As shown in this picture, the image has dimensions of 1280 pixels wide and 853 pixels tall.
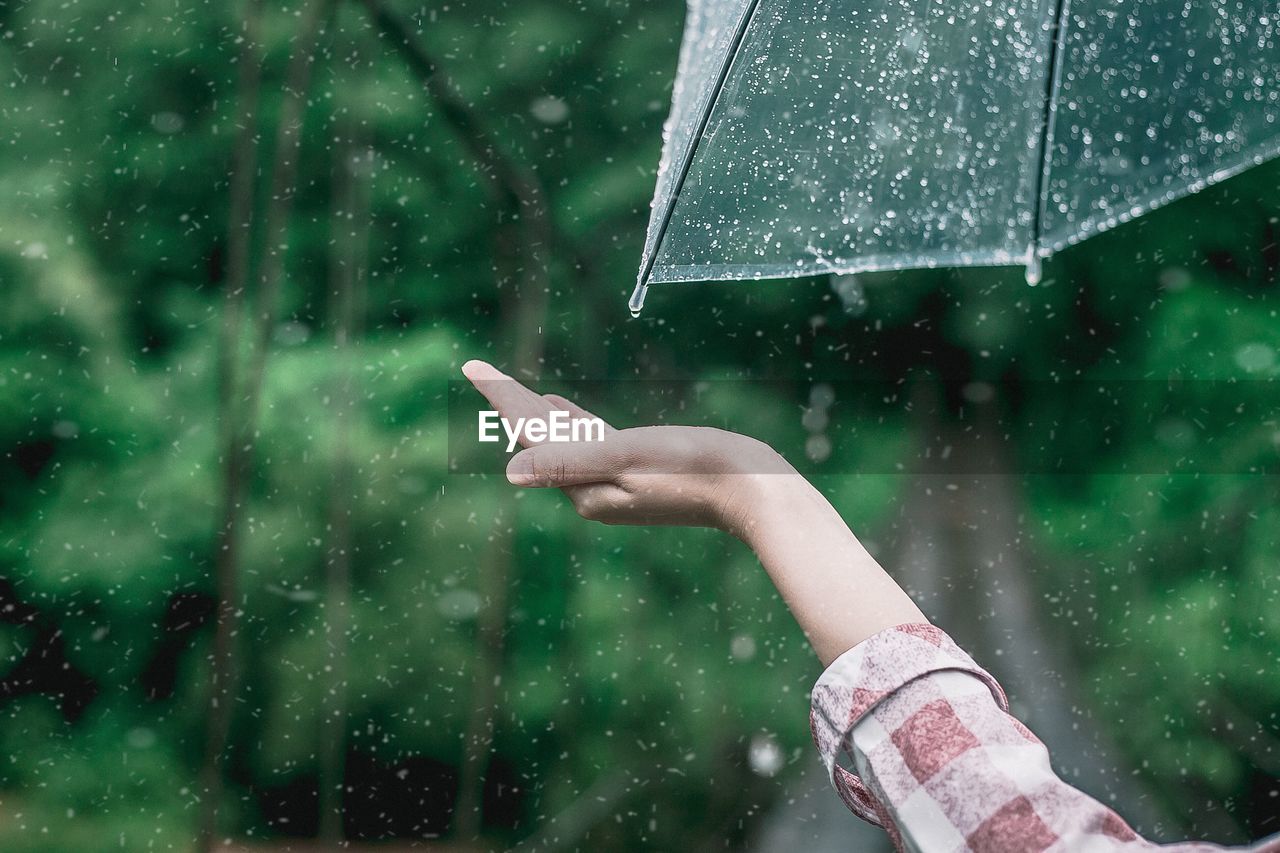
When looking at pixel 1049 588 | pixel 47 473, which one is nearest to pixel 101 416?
pixel 47 473

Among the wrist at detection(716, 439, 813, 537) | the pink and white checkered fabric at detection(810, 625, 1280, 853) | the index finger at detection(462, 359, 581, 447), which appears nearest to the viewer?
the pink and white checkered fabric at detection(810, 625, 1280, 853)

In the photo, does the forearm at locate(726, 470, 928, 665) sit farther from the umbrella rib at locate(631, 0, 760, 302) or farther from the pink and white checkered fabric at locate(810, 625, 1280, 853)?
the umbrella rib at locate(631, 0, 760, 302)

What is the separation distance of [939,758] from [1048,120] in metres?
0.45

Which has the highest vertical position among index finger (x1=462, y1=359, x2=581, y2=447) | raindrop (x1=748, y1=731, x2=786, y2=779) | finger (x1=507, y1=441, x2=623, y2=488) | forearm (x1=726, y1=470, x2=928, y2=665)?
forearm (x1=726, y1=470, x2=928, y2=665)

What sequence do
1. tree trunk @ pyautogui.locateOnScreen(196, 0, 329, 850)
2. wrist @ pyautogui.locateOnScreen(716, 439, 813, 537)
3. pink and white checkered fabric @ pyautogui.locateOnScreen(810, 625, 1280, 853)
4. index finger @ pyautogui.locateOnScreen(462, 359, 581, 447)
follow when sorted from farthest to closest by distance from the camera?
1. tree trunk @ pyautogui.locateOnScreen(196, 0, 329, 850)
2. index finger @ pyautogui.locateOnScreen(462, 359, 581, 447)
3. wrist @ pyautogui.locateOnScreen(716, 439, 813, 537)
4. pink and white checkered fabric @ pyautogui.locateOnScreen(810, 625, 1280, 853)

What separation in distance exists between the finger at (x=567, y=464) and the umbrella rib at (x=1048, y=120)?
30cm

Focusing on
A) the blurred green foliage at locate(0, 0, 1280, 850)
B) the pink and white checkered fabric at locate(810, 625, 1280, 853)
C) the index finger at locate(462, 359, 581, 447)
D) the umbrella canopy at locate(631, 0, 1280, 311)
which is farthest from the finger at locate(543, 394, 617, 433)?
the blurred green foliage at locate(0, 0, 1280, 850)

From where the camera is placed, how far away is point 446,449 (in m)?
1.19

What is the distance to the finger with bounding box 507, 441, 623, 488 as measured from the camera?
0.48 metres

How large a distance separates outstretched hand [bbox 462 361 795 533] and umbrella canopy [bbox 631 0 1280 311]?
0.21 meters

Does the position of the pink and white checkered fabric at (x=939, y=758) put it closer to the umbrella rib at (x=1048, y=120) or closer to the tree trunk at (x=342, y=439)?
the umbrella rib at (x=1048, y=120)

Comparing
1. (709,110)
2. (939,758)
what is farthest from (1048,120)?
(939,758)

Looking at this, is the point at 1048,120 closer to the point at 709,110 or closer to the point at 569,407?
the point at 709,110

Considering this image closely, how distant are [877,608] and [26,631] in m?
1.18
